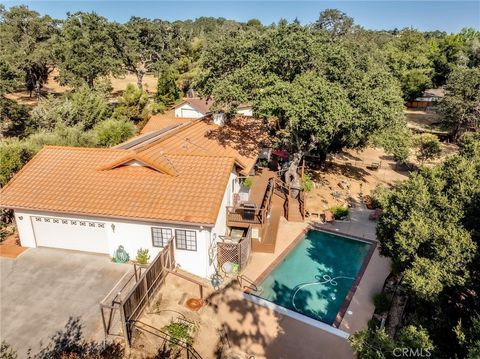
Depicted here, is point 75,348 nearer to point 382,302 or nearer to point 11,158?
point 382,302

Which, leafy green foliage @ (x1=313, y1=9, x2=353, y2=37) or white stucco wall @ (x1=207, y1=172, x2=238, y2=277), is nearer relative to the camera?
white stucco wall @ (x1=207, y1=172, x2=238, y2=277)

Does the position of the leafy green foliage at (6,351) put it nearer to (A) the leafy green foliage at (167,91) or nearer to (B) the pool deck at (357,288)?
(B) the pool deck at (357,288)

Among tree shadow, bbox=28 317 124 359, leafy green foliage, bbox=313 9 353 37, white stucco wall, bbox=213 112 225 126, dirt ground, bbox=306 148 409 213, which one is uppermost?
leafy green foliage, bbox=313 9 353 37

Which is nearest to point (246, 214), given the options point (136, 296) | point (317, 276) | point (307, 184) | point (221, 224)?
point (221, 224)

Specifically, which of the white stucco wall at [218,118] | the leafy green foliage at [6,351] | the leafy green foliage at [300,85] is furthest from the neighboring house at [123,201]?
the white stucco wall at [218,118]

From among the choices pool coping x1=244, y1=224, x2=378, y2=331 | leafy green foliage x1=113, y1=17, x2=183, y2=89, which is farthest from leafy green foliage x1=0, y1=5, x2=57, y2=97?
Result: pool coping x1=244, y1=224, x2=378, y2=331

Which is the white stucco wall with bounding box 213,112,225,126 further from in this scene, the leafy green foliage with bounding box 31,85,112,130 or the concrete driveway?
the concrete driveway
